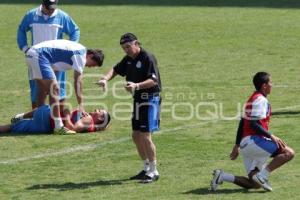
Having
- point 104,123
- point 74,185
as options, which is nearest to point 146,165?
point 74,185

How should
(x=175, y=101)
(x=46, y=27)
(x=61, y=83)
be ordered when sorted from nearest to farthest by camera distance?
(x=46, y=27) < (x=61, y=83) < (x=175, y=101)

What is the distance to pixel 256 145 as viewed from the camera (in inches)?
482

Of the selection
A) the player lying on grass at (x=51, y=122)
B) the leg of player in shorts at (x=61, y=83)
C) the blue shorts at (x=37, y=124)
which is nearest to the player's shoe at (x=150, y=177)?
the player lying on grass at (x=51, y=122)

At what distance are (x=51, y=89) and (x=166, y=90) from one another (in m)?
4.33

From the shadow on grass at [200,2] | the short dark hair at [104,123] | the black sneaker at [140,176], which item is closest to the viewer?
the black sneaker at [140,176]

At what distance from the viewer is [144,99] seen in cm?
1298

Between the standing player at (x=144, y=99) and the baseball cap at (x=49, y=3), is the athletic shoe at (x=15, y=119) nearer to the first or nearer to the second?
the baseball cap at (x=49, y=3)

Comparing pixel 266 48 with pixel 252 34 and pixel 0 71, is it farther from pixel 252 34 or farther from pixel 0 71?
pixel 0 71

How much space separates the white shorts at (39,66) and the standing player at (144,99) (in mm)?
3035

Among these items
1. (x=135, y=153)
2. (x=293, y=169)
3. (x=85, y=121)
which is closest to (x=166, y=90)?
(x=85, y=121)

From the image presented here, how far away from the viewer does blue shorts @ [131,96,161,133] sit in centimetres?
1289

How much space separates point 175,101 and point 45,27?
10.3 feet

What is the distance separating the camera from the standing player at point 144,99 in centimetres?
1286

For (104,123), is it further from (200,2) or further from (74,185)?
(200,2)
